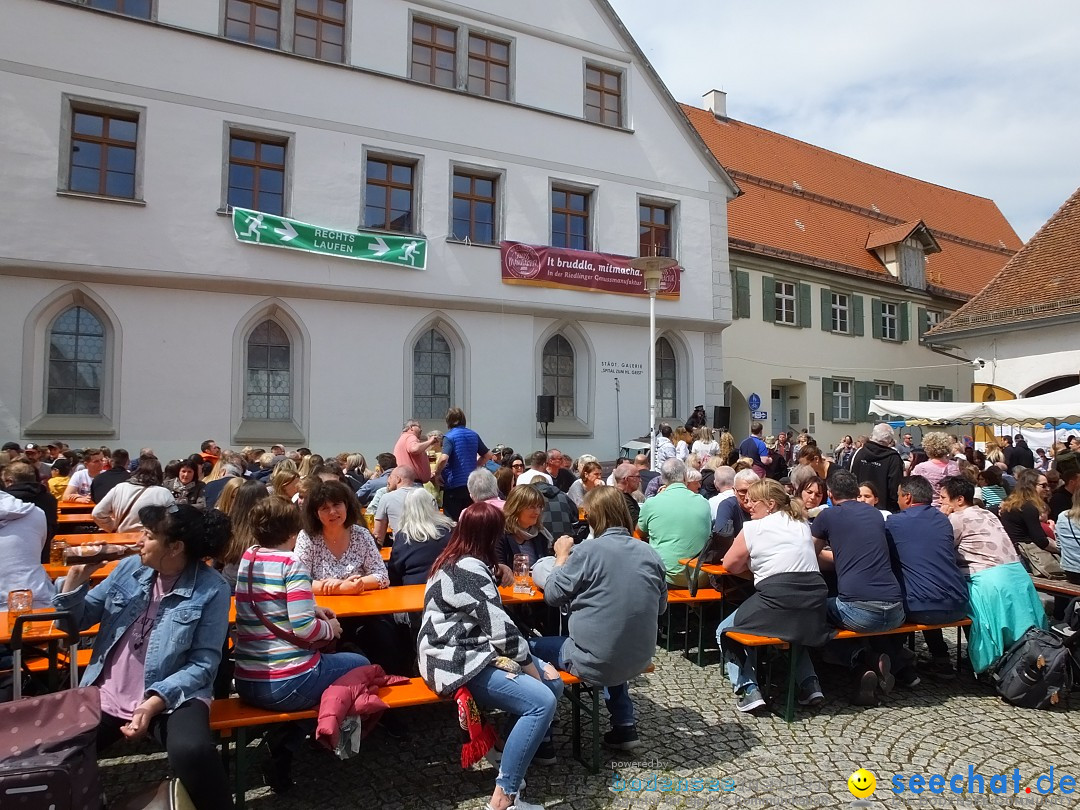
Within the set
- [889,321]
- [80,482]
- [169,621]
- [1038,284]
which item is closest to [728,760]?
[169,621]

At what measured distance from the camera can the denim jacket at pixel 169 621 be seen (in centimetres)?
308

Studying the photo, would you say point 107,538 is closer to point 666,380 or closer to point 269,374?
point 269,374

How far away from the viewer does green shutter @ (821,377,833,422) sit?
78.4 feet

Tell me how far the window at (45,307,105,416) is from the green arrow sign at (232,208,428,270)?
301 cm

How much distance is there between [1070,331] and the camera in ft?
57.5

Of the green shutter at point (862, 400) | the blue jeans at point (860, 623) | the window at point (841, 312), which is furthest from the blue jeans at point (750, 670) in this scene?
the window at point (841, 312)

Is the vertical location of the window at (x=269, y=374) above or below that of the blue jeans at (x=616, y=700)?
above

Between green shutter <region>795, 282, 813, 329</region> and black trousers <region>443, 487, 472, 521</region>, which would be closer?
black trousers <region>443, 487, 472, 521</region>

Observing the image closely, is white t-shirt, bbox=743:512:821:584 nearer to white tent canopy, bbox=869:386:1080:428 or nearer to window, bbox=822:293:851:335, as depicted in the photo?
white tent canopy, bbox=869:386:1080:428

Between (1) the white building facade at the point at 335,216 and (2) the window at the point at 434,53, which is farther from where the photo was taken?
(2) the window at the point at 434,53

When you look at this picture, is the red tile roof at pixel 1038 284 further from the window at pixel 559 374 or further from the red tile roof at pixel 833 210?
the window at pixel 559 374

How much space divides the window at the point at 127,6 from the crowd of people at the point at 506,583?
33.2 ft


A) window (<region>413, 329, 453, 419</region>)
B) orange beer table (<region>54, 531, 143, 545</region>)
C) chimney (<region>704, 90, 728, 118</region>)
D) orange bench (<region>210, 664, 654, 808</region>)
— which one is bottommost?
orange bench (<region>210, 664, 654, 808</region>)

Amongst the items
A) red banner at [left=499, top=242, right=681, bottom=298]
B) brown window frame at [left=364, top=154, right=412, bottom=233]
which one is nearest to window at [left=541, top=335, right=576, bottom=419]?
red banner at [left=499, top=242, right=681, bottom=298]
